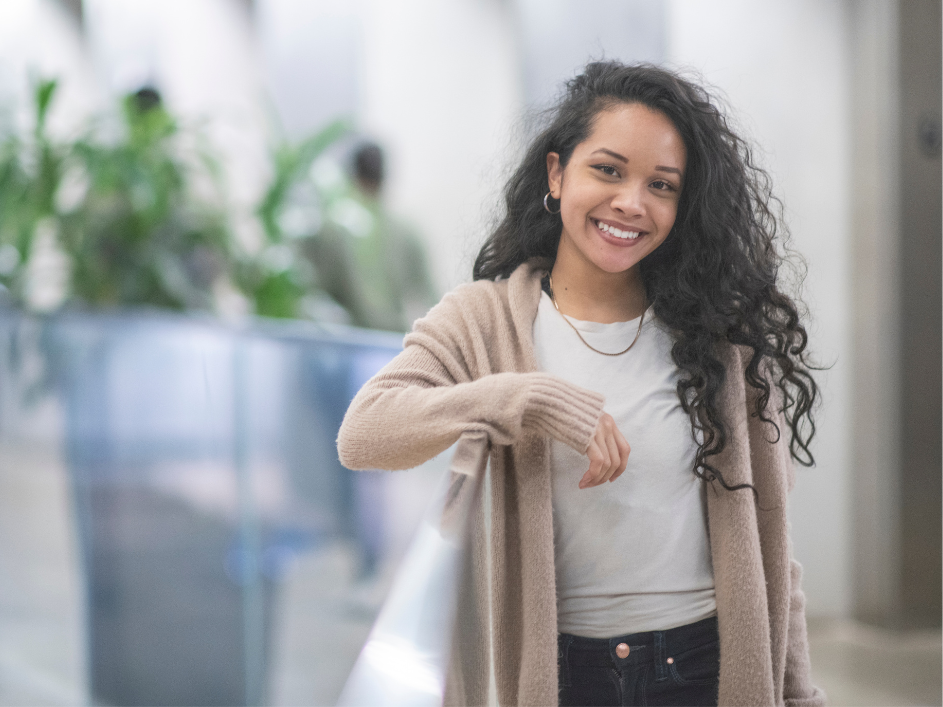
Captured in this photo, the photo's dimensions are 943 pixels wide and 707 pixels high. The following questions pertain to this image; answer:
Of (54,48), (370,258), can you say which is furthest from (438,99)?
(54,48)

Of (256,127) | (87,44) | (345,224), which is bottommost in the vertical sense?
(345,224)

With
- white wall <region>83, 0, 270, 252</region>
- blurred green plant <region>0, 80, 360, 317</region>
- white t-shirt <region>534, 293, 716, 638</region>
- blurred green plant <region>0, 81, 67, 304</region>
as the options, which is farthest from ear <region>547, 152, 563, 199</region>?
white wall <region>83, 0, 270, 252</region>

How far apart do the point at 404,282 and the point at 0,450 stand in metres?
1.36

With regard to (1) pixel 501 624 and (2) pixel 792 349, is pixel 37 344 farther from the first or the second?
(2) pixel 792 349

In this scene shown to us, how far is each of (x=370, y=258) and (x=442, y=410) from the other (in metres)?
1.62

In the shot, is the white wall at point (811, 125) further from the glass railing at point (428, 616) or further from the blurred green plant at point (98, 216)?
the blurred green plant at point (98, 216)

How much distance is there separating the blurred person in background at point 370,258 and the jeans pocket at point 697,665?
1244 millimetres

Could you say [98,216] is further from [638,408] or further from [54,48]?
[54,48]

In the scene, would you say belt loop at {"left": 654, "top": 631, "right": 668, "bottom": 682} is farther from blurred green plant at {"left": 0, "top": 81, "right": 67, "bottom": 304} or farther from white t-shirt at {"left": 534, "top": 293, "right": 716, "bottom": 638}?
blurred green plant at {"left": 0, "top": 81, "right": 67, "bottom": 304}

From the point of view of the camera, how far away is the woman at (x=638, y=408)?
83cm

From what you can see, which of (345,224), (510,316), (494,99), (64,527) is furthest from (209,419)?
(510,316)

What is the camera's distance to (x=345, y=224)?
267 centimetres

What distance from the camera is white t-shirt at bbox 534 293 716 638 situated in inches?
33.9

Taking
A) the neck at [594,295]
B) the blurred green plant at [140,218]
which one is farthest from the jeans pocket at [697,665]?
the blurred green plant at [140,218]
